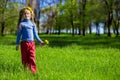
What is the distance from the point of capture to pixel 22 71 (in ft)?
29.0

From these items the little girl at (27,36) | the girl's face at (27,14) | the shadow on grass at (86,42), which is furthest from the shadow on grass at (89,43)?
the girl's face at (27,14)

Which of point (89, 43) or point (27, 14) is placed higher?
point (27, 14)

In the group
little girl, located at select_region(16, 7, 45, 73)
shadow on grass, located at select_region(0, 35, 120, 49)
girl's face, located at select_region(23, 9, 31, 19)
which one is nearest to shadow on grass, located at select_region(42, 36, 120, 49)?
shadow on grass, located at select_region(0, 35, 120, 49)

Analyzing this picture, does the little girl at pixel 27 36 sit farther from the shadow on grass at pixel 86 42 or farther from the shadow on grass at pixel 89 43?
the shadow on grass at pixel 89 43

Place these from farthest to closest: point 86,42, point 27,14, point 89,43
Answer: point 86,42
point 89,43
point 27,14

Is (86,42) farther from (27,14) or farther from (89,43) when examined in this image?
(27,14)

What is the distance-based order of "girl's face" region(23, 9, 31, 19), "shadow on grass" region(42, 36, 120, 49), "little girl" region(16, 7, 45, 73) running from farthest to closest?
"shadow on grass" region(42, 36, 120, 49) → "girl's face" region(23, 9, 31, 19) → "little girl" region(16, 7, 45, 73)

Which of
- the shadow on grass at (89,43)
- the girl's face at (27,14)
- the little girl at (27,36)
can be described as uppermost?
the girl's face at (27,14)

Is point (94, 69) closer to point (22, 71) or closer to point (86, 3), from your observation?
point (22, 71)

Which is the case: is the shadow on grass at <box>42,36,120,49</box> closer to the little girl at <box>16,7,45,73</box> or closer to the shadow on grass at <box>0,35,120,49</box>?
the shadow on grass at <box>0,35,120,49</box>

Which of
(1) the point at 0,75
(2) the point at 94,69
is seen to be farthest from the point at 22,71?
(2) the point at 94,69

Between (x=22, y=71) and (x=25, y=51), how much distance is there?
2.93ft

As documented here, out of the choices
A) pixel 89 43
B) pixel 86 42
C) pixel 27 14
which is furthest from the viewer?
pixel 86 42

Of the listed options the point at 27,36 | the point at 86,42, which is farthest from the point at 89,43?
the point at 27,36
